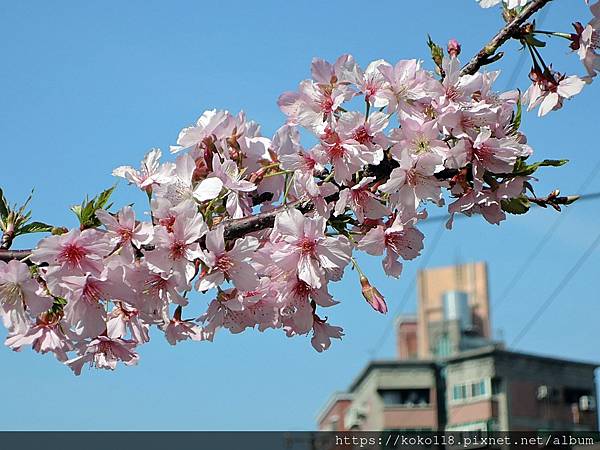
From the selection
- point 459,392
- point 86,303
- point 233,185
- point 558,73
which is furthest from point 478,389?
point 86,303

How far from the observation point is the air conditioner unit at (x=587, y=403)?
4322cm

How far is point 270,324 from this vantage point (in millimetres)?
2002

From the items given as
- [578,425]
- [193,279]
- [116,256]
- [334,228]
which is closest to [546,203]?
[334,228]

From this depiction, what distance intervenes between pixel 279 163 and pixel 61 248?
1.58 ft

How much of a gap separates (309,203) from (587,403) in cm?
4416

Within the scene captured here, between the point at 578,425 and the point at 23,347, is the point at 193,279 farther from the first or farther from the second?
the point at 578,425

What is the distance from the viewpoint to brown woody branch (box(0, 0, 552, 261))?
6.20 feet

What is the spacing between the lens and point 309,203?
192 cm

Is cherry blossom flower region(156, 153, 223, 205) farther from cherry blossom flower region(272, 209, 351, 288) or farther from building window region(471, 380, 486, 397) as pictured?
building window region(471, 380, 486, 397)

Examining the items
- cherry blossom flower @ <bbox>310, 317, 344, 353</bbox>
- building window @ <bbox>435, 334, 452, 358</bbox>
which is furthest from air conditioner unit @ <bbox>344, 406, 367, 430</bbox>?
cherry blossom flower @ <bbox>310, 317, 344, 353</bbox>

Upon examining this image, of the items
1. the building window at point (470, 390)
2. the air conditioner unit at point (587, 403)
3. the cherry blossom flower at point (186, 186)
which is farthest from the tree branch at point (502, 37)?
the air conditioner unit at point (587, 403)

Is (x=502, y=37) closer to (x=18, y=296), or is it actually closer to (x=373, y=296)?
(x=373, y=296)

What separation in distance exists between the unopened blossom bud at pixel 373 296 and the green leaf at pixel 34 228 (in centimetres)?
66

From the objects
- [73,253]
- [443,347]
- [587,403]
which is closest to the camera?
[73,253]
